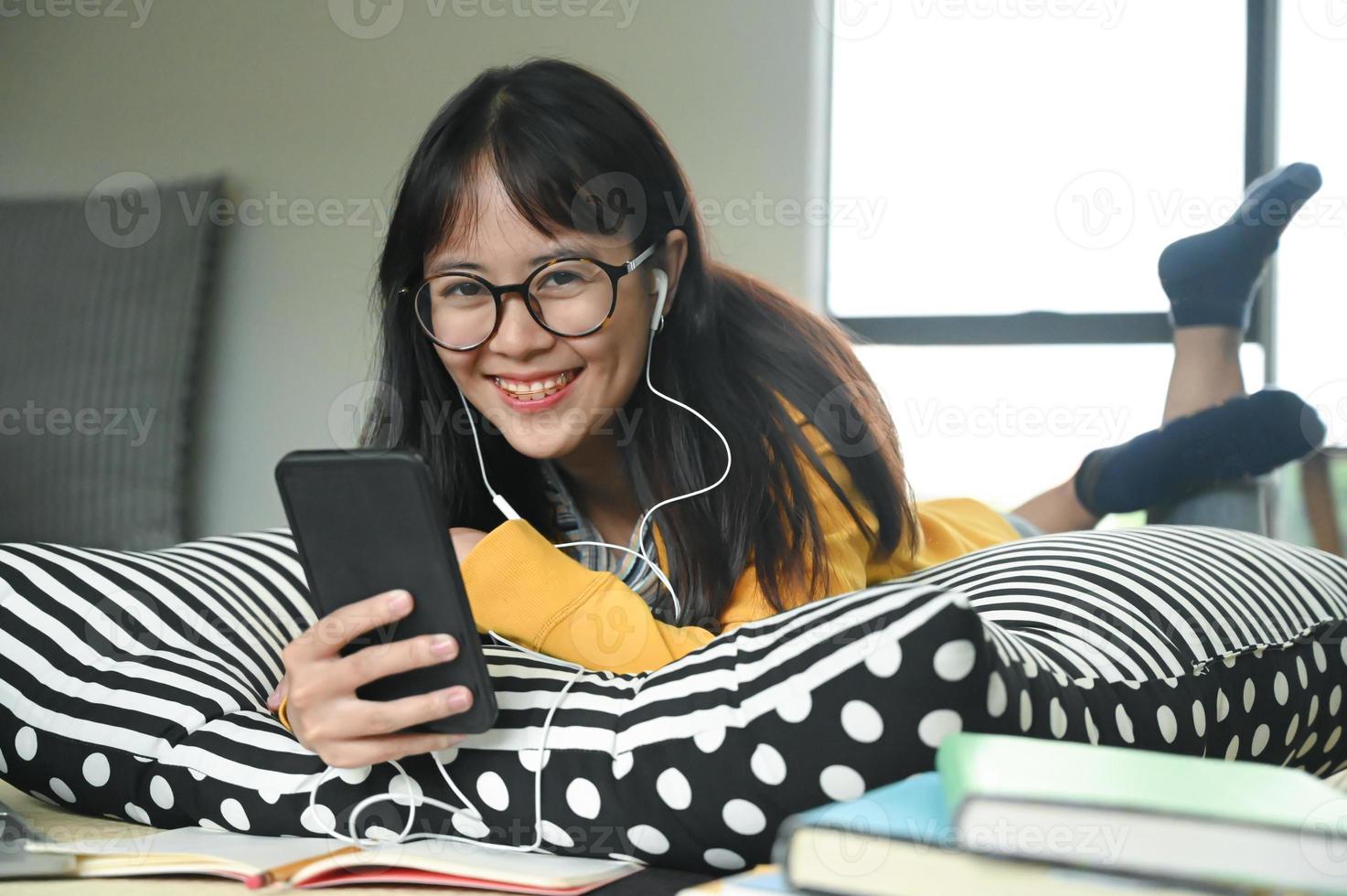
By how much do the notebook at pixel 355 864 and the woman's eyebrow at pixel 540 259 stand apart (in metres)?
0.50

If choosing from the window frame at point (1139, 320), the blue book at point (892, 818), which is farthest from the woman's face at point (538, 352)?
the window frame at point (1139, 320)

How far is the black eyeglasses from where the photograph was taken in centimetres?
104

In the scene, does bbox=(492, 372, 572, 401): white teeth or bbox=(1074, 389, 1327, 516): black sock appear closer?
bbox=(492, 372, 572, 401): white teeth

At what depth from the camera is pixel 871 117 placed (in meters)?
2.83

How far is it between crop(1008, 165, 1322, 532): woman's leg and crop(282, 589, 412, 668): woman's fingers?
4.38 feet

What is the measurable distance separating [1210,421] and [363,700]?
1405 mm

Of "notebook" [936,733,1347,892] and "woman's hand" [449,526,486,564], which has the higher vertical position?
"woman's hand" [449,526,486,564]

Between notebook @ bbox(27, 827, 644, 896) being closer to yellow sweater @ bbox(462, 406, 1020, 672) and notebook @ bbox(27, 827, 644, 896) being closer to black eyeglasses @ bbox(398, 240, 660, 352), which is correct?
yellow sweater @ bbox(462, 406, 1020, 672)

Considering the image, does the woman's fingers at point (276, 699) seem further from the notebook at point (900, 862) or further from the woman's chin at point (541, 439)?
the notebook at point (900, 862)

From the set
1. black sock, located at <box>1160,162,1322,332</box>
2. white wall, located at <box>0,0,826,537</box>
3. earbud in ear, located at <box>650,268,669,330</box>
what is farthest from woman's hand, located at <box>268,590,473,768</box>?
white wall, located at <box>0,0,826,537</box>

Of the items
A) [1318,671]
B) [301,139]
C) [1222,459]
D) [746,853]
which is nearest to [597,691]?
[746,853]

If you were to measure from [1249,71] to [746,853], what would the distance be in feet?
8.22

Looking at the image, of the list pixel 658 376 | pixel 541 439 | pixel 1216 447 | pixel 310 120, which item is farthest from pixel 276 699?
pixel 310 120

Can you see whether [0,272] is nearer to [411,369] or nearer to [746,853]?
[411,369]
